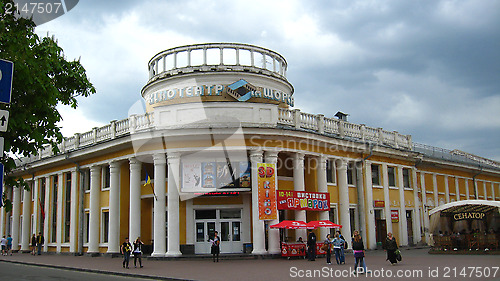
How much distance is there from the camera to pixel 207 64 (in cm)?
2991

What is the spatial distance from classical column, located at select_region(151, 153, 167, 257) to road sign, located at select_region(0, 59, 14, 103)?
705 inches

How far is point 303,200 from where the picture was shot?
85.4 ft

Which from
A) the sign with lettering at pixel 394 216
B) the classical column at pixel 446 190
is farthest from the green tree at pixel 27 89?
the classical column at pixel 446 190

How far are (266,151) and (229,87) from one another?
528 cm

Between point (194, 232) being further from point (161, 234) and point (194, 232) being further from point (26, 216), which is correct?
point (26, 216)

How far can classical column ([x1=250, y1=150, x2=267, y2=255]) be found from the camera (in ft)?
80.8

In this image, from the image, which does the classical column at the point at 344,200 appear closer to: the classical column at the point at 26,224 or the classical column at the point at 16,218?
the classical column at the point at 26,224

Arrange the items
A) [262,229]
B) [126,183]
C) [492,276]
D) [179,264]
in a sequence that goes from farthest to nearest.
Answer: [126,183] → [262,229] → [179,264] → [492,276]

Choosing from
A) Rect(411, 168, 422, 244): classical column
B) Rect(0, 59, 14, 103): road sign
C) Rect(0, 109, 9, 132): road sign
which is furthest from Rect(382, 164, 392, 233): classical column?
Rect(0, 59, 14, 103): road sign

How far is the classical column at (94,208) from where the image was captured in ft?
97.2

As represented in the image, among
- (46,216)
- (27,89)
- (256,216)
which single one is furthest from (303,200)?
(46,216)

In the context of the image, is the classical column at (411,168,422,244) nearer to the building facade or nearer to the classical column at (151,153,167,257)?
the building facade

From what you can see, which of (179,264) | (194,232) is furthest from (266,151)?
(179,264)

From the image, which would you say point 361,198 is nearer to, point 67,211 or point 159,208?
point 159,208
